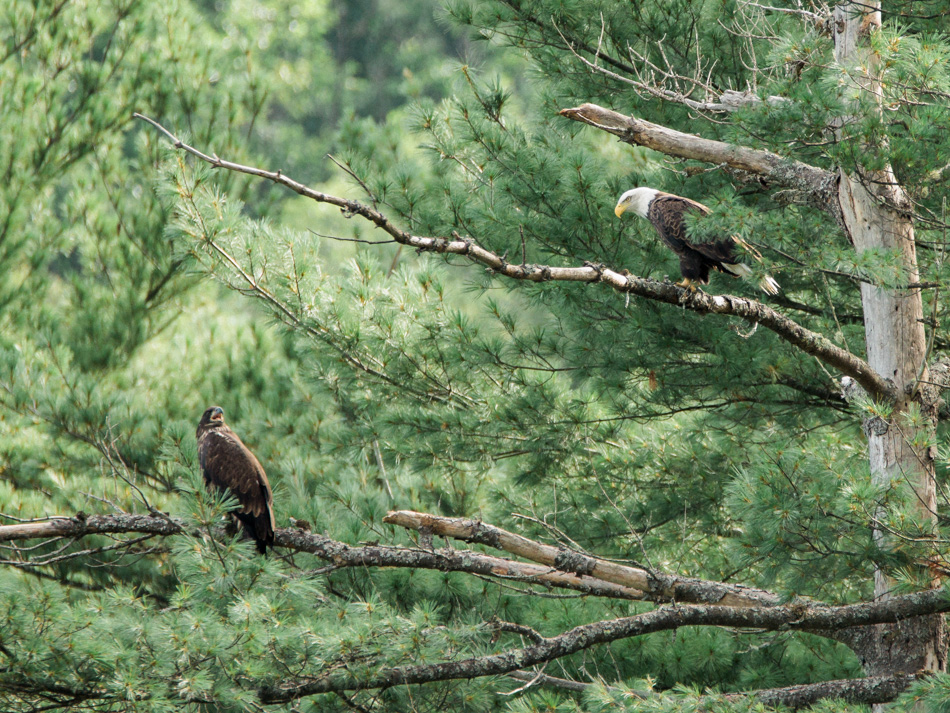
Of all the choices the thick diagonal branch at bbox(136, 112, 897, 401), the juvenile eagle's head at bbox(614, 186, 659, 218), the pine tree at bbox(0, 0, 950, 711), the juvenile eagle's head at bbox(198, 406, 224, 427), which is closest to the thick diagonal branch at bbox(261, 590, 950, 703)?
the pine tree at bbox(0, 0, 950, 711)

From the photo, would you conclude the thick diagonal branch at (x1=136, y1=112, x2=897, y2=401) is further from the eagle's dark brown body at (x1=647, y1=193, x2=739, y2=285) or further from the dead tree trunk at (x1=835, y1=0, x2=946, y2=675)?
the eagle's dark brown body at (x1=647, y1=193, x2=739, y2=285)

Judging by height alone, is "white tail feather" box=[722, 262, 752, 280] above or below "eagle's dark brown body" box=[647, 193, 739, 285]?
below

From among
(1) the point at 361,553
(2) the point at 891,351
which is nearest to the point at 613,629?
(1) the point at 361,553

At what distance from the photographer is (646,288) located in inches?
130

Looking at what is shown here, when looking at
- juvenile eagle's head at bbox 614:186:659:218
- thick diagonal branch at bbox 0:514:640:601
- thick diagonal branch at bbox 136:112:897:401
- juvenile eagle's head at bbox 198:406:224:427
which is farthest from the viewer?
juvenile eagle's head at bbox 198:406:224:427

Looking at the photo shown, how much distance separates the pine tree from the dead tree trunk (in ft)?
0.05

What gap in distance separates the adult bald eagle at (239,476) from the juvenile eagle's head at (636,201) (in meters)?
2.21

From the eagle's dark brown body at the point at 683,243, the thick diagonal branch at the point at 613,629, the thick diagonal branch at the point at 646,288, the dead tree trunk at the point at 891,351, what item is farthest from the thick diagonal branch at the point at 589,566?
the eagle's dark brown body at the point at 683,243

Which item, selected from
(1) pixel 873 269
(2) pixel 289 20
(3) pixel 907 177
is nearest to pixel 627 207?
(3) pixel 907 177

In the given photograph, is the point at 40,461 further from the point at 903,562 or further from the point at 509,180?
the point at 903,562

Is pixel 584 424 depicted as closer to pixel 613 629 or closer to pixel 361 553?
pixel 613 629

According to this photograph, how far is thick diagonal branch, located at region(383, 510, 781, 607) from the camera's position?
370 centimetres

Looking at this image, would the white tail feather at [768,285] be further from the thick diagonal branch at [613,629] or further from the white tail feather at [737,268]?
the thick diagonal branch at [613,629]

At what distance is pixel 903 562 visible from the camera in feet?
10.3
